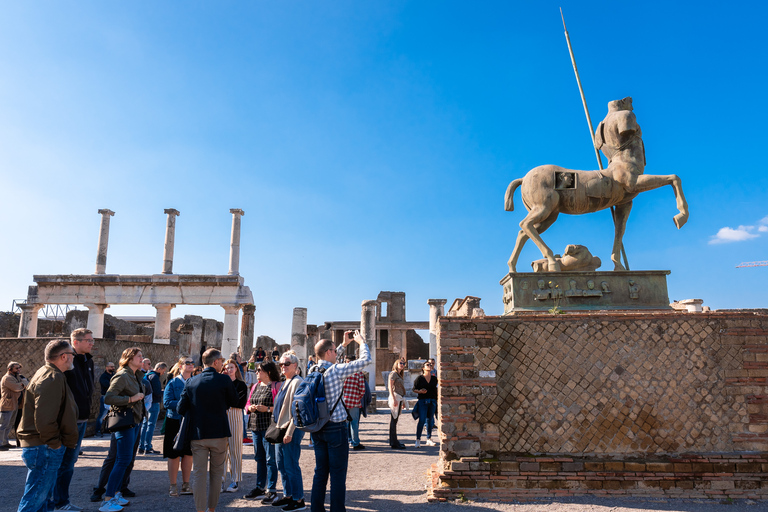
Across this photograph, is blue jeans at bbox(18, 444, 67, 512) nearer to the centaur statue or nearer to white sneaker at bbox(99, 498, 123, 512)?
white sneaker at bbox(99, 498, 123, 512)

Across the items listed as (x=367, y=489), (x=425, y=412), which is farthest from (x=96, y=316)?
(x=367, y=489)

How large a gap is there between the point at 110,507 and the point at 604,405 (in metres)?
5.34

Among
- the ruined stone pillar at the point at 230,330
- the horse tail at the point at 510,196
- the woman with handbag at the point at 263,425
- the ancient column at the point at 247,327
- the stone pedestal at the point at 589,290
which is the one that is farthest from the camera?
the ancient column at the point at 247,327

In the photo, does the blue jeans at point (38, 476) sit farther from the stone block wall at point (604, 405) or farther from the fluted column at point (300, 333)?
the fluted column at point (300, 333)

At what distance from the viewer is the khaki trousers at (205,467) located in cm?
475

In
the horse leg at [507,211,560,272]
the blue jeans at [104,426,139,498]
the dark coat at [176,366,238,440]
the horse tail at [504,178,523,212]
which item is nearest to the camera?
the dark coat at [176,366,238,440]

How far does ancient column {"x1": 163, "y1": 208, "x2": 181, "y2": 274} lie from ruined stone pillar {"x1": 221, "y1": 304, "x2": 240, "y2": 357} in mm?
3375

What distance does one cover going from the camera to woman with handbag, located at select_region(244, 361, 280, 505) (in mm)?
5805

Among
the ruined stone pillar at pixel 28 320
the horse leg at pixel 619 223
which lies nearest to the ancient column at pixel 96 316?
the ruined stone pillar at pixel 28 320

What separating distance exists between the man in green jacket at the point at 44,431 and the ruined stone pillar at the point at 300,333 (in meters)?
20.2

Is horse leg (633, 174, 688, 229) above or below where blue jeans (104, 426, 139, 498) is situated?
above

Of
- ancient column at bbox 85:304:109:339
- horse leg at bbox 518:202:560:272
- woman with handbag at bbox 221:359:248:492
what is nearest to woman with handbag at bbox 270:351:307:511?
woman with handbag at bbox 221:359:248:492

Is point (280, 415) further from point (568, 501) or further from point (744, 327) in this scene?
point (744, 327)

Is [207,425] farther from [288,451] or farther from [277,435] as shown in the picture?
[288,451]
